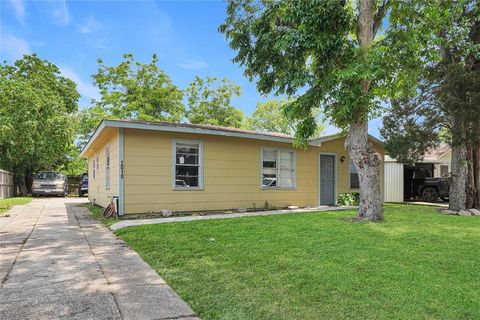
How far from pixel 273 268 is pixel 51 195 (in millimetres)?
22048

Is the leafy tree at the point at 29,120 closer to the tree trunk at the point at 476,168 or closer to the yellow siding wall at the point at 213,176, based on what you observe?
the yellow siding wall at the point at 213,176

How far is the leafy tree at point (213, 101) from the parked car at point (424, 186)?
17374 mm

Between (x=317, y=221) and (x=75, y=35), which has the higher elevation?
(x=75, y=35)

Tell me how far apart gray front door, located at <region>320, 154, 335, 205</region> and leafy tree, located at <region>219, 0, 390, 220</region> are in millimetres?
4077

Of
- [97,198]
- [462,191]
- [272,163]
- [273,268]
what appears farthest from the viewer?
[97,198]

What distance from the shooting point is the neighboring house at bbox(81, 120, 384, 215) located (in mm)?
9352

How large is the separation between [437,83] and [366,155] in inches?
191

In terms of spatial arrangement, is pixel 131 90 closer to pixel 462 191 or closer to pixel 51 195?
pixel 51 195

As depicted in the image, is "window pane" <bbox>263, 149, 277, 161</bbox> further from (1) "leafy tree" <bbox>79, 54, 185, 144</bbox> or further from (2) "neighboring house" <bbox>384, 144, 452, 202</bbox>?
(1) "leafy tree" <bbox>79, 54, 185, 144</bbox>

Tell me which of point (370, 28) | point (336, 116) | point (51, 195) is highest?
point (370, 28)

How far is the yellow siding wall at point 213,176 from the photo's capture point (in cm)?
938

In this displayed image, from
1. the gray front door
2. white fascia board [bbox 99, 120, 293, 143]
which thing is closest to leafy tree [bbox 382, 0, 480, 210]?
the gray front door

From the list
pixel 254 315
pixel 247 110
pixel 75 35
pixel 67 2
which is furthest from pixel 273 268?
pixel 247 110

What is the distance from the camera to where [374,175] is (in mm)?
8227
